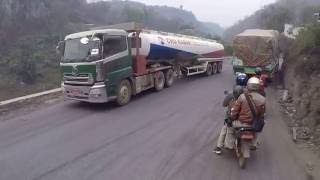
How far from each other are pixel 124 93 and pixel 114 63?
1.21 meters

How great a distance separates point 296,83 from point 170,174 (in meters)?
9.83

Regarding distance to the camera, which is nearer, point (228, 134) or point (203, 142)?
point (228, 134)

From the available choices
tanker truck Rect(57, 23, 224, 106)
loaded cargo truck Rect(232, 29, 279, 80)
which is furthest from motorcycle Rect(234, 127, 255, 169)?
loaded cargo truck Rect(232, 29, 279, 80)

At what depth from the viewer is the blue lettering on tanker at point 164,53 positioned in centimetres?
1717

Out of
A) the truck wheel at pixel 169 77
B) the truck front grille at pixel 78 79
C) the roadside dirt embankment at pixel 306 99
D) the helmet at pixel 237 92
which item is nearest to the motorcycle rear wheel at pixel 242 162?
the helmet at pixel 237 92

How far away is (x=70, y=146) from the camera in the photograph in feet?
29.9

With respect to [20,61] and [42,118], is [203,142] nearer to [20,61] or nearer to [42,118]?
[42,118]

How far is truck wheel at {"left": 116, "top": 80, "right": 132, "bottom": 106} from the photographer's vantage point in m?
14.1

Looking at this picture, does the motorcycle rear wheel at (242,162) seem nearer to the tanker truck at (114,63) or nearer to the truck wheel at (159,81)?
the tanker truck at (114,63)

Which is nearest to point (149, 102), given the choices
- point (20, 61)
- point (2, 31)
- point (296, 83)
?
point (296, 83)

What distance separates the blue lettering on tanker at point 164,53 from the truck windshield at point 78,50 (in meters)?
4.00

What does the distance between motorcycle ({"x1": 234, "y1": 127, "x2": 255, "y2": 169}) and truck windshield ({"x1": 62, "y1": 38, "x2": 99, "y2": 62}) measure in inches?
264

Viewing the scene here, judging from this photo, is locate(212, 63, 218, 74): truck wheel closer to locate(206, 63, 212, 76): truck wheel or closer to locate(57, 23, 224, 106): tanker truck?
locate(206, 63, 212, 76): truck wheel

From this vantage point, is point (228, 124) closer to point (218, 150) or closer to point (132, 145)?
point (218, 150)
